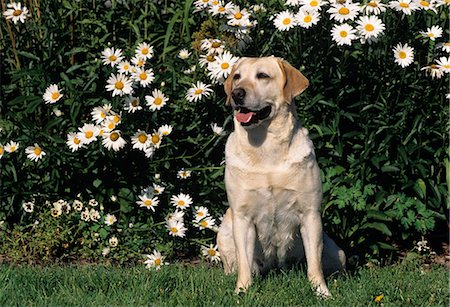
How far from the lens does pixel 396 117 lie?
6.06 metres

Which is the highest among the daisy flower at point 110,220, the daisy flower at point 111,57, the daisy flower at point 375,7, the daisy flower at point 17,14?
the daisy flower at point 17,14

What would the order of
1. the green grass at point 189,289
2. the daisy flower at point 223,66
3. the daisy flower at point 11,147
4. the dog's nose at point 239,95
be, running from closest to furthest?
the green grass at point 189,289, the dog's nose at point 239,95, the daisy flower at point 223,66, the daisy flower at point 11,147

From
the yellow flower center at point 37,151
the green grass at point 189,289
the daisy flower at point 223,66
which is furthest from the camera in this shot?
the yellow flower center at point 37,151

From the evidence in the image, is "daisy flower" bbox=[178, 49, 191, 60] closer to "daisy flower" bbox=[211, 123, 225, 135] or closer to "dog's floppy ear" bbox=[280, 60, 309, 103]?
"daisy flower" bbox=[211, 123, 225, 135]

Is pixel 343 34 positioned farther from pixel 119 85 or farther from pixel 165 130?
pixel 119 85

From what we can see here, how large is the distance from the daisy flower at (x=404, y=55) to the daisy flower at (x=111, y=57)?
1974 mm

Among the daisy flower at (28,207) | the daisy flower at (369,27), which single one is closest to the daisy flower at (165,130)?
the daisy flower at (28,207)

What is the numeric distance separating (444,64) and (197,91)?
5.82 ft

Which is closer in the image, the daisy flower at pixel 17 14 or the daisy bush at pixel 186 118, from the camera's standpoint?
the daisy bush at pixel 186 118

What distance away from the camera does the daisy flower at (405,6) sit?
5.66m

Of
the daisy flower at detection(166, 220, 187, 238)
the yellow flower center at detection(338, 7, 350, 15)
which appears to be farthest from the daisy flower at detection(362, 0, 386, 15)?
the daisy flower at detection(166, 220, 187, 238)

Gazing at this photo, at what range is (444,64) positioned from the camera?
5.91 metres

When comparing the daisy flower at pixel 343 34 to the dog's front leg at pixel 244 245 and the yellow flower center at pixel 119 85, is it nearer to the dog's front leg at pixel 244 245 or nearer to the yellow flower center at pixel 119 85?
the dog's front leg at pixel 244 245

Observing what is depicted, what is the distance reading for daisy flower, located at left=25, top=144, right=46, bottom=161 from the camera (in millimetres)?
6066
